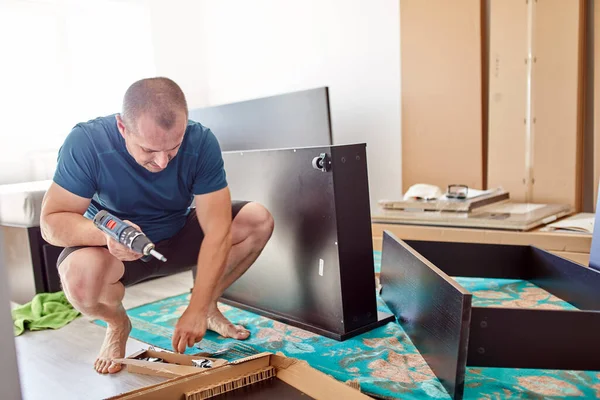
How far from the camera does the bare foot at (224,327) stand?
1872 mm

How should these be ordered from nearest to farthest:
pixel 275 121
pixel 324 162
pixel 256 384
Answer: pixel 256 384 → pixel 324 162 → pixel 275 121

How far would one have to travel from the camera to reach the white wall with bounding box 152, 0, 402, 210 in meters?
3.56

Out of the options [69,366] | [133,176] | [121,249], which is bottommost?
[69,366]

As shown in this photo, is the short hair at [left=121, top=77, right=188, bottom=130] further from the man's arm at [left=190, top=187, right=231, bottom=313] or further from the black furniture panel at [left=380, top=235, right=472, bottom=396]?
the black furniture panel at [left=380, top=235, right=472, bottom=396]

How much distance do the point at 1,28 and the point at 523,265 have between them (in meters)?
3.73

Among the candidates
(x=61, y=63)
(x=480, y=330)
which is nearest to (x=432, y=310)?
(x=480, y=330)

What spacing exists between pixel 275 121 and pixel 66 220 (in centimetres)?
226

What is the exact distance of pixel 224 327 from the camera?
1.90 m

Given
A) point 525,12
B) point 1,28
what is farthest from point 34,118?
point 525,12

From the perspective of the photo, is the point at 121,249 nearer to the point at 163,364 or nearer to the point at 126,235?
the point at 126,235

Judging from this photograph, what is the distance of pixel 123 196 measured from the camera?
163cm

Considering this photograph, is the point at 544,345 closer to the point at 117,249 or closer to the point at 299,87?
the point at 117,249

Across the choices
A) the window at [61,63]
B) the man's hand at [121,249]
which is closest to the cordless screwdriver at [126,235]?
the man's hand at [121,249]

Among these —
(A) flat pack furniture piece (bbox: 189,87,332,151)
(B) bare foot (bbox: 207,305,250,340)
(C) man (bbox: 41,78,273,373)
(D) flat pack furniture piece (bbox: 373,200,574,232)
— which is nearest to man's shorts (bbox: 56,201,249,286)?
(C) man (bbox: 41,78,273,373)
